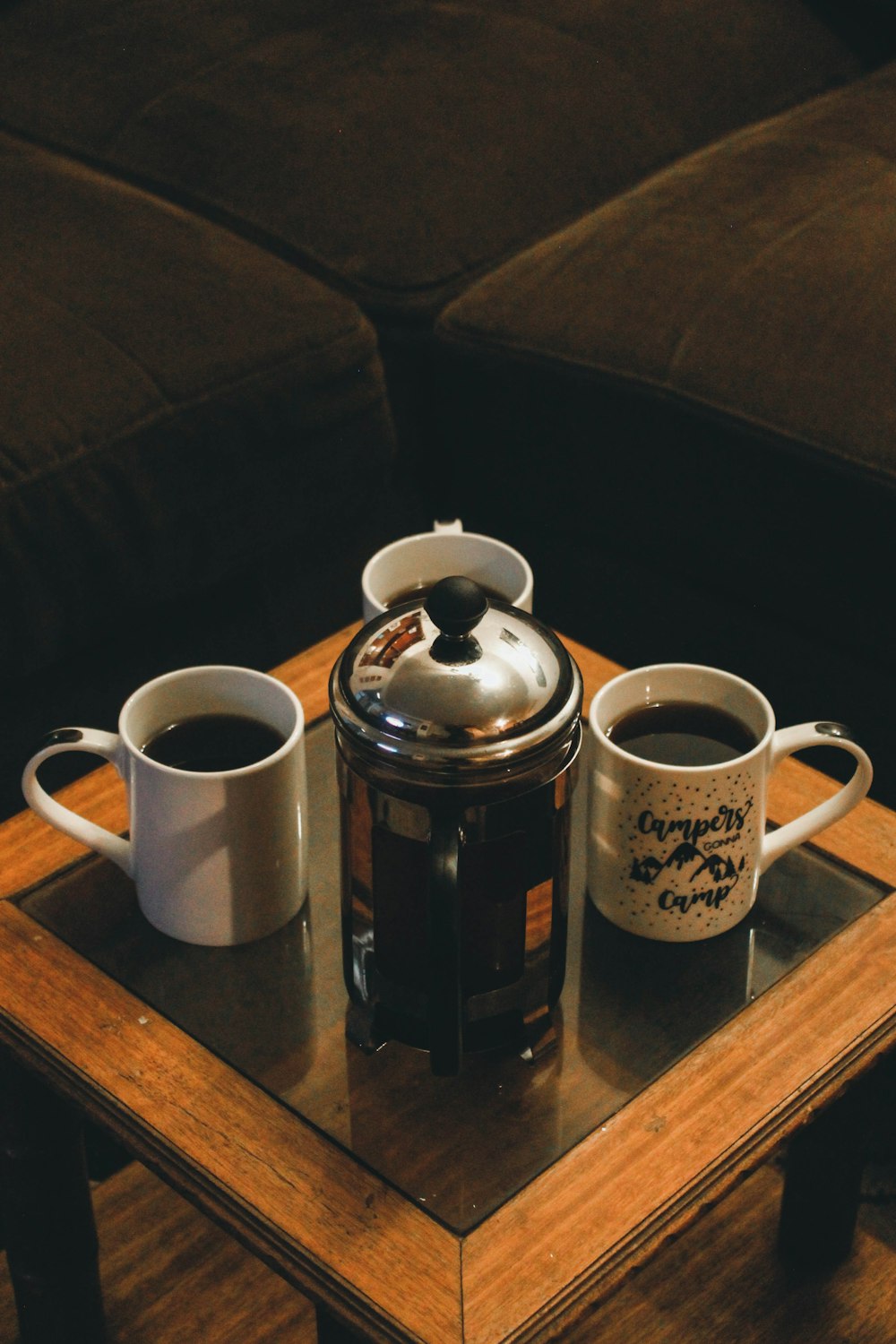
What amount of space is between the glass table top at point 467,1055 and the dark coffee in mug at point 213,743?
80mm

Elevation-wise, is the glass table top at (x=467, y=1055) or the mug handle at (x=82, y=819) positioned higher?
the mug handle at (x=82, y=819)

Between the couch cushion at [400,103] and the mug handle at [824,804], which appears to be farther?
the couch cushion at [400,103]

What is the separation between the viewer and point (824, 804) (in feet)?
2.14

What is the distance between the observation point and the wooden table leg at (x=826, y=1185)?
0.76m

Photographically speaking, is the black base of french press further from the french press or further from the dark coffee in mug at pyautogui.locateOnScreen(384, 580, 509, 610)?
the dark coffee in mug at pyautogui.locateOnScreen(384, 580, 509, 610)

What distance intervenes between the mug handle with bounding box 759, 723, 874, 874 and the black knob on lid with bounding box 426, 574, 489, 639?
18 cm

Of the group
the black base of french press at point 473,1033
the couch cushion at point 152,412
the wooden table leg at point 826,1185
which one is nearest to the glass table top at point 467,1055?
the black base of french press at point 473,1033

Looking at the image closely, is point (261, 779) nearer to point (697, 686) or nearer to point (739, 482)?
point (697, 686)

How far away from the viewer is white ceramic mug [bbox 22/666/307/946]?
609 millimetres

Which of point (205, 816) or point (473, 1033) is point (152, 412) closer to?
point (205, 816)

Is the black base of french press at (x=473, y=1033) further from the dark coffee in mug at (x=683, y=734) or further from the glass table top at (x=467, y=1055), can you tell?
the dark coffee in mug at (x=683, y=734)

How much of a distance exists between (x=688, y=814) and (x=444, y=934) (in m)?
0.16

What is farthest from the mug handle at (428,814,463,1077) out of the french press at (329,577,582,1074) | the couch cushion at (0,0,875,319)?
the couch cushion at (0,0,875,319)

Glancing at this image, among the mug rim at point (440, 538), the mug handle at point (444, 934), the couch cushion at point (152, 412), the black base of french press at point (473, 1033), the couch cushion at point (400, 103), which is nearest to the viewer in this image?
the mug handle at point (444, 934)
